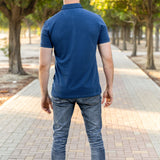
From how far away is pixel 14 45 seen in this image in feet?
42.6

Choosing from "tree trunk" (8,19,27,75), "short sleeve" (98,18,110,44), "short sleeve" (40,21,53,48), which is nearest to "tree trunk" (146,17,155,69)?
"tree trunk" (8,19,27,75)

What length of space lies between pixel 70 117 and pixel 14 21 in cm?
1037

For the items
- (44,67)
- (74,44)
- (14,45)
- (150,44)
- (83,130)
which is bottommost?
(83,130)

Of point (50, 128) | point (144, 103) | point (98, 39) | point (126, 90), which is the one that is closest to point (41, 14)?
point (126, 90)

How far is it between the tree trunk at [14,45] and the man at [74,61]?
10.3 meters

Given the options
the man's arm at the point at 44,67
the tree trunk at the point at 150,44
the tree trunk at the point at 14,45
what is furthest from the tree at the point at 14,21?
the man's arm at the point at 44,67

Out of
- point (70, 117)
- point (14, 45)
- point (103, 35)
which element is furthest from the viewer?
point (14, 45)

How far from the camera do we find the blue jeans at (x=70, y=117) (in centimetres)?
291

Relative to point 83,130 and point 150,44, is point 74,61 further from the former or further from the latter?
point 150,44

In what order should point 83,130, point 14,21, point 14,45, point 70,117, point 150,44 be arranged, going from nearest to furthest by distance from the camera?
point 70,117 → point 83,130 → point 14,21 → point 14,45 → point 150,44

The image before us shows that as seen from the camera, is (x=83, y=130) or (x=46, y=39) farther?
(x=83, y=130)

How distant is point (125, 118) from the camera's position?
6.24 m

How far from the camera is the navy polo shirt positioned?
2.75 metres

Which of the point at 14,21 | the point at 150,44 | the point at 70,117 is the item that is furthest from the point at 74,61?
the point at 150,44
